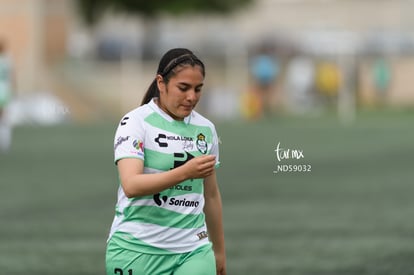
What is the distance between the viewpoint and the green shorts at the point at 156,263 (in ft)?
20.4

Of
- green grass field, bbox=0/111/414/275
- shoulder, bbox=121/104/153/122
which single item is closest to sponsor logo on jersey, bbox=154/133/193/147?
shoulder, bbox=121/104/153/122

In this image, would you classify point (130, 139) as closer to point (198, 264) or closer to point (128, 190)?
point (128, 190)

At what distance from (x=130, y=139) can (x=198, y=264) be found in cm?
71

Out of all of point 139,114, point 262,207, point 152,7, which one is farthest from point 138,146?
point 152,7

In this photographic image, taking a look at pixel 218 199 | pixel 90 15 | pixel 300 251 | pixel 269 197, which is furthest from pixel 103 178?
pixel 90 15

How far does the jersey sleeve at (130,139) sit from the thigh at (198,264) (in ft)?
1.91

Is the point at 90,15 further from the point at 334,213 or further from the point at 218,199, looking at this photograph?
the point at 218,199

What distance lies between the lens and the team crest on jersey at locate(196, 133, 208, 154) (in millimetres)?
6141

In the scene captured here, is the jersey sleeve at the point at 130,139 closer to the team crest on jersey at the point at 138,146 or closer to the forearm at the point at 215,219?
the team crest on jersey at the point at 138,146

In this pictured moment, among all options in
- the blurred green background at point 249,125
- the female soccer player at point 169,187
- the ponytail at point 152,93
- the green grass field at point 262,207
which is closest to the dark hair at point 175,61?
the female soccer player at point 169,187

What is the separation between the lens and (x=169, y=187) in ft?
19.4

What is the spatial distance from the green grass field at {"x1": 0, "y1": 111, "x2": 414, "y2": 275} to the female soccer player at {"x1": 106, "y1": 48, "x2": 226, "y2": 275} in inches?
36.1

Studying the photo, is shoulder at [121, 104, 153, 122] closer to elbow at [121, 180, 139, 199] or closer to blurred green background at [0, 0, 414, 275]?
elbow at [121, 180, 139, 199]

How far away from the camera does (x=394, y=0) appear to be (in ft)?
240
